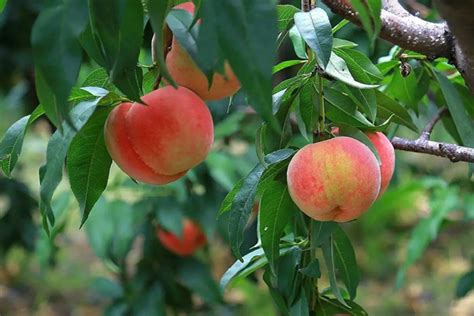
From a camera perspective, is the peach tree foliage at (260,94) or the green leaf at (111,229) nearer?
the peach tree foliage at (260,94)

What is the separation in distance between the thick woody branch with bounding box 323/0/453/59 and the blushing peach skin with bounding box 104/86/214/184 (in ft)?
0.67

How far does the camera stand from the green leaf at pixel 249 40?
43 centimetres

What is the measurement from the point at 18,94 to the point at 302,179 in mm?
1769

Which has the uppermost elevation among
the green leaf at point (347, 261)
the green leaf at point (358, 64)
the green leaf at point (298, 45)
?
the green leaf at point (358, 64)

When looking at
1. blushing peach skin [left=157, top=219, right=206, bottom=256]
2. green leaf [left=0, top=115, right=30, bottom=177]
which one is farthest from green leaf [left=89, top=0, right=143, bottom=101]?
blushing peach skin [left=157, top=219, right=206, bottom=256]

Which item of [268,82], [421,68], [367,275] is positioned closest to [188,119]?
[268,82]

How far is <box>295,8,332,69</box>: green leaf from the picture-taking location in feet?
1.88

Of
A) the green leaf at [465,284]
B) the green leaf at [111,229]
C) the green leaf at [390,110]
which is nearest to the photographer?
the green leaf at [390,110]

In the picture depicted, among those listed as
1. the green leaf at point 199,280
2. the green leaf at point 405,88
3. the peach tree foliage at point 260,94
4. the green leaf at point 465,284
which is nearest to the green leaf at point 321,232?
the peach tree foliage at point 260,94

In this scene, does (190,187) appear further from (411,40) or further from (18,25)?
(411,40)

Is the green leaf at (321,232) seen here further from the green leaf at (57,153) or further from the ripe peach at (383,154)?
the green leaf at (57,153)

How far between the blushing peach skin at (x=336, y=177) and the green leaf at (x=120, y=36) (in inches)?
6.3

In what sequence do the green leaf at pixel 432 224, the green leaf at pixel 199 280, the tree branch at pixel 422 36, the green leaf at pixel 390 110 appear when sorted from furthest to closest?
the green leaf at pixel 199 280 → the green leaf at pixel 432 224 → the green leaf at pixel 390 110 → the tree branch at pixel 422 36

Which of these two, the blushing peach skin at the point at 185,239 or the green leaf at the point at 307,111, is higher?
the green leaf at the point at 307,111
